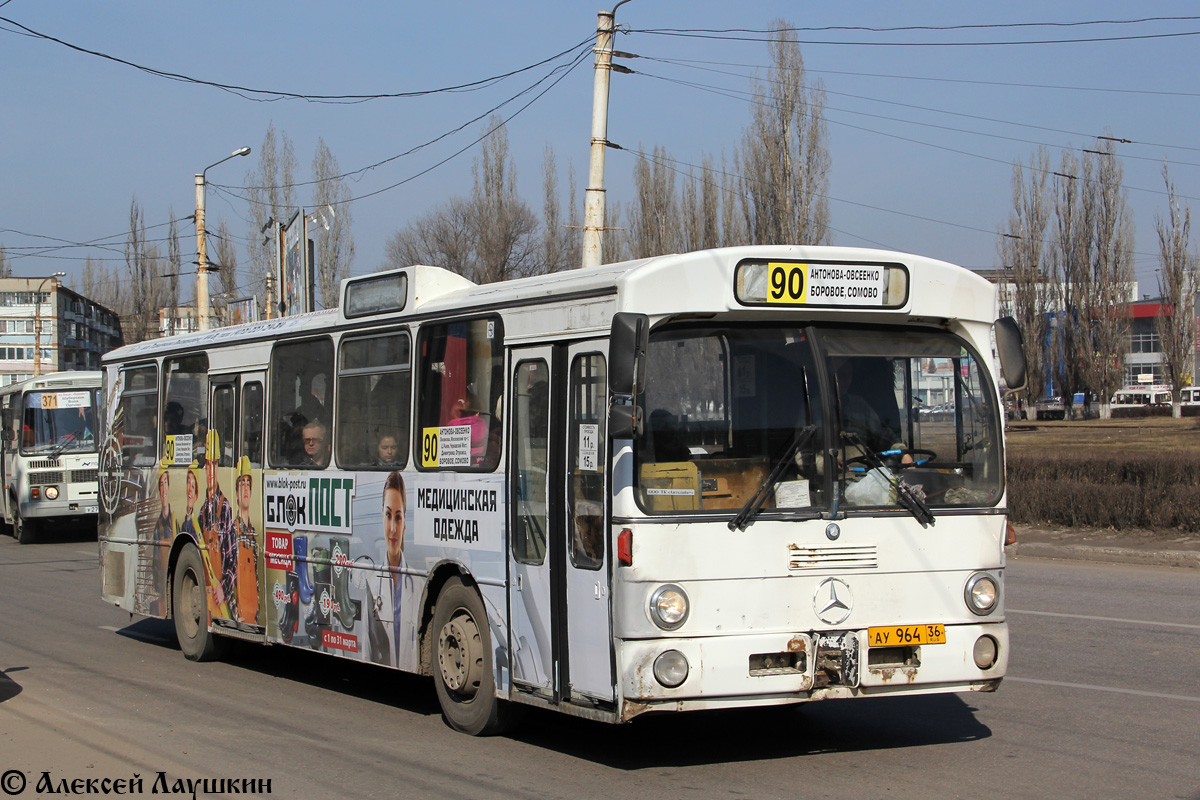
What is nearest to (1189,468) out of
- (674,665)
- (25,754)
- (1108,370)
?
(674,665)

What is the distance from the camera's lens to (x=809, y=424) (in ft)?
21.9

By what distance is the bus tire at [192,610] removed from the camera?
37.5ft

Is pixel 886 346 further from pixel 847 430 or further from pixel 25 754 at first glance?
pixel 25 754

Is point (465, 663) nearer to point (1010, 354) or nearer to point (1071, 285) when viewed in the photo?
point (1010, 354)

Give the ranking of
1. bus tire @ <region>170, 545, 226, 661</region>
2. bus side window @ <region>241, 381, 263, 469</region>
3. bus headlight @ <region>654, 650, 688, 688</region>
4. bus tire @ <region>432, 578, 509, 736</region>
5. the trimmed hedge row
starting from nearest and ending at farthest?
bus headlight @ <region>654, 650, 688, 688</region>
bus tire @ <region>432, 578, 509, 736</region>
bus side window @ <region>241, 381, 263, 469</region>
bus tire @ <region>170, 545, 226, 661</region>
the trimmed hedge row

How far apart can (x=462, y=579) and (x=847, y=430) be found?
2744 millimetres

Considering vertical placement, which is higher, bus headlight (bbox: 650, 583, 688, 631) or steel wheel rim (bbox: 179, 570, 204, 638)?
bus headlight (bbox: 650, 583, 688, 631)

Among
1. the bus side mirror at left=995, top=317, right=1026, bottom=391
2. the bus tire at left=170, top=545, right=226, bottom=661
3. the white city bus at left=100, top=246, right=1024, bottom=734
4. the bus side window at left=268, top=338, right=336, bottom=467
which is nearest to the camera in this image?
the white city bus at left=100, top=246, right=1024, bottom=734

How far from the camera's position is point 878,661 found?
6.69 meters

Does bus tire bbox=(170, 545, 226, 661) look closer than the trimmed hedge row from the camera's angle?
Yes

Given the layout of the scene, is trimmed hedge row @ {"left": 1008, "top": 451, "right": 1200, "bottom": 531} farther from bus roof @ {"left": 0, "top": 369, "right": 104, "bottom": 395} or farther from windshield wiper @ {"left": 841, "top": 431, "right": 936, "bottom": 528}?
bus roof @ {"left": 0, "top": 369, "right": 104, "bottom": 395}

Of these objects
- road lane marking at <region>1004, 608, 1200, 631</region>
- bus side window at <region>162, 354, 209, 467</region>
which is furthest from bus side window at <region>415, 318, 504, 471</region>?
road lane marking at <region>1004, 608, 1200, 631</region>

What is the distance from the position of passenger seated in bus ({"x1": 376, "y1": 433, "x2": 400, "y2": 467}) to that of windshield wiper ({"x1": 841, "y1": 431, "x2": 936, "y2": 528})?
3440mm

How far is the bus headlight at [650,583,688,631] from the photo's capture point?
20.9 feet
